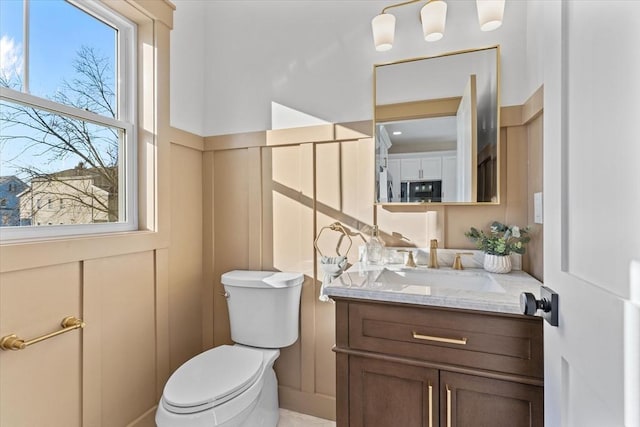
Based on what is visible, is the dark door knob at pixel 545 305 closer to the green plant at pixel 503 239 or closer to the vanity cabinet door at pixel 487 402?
the vanity cabinet door at pixel 487 402

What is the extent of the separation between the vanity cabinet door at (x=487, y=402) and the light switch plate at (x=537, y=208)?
62 centimetres

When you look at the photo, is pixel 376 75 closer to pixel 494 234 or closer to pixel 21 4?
pixel 494 234

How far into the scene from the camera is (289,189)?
187 cm

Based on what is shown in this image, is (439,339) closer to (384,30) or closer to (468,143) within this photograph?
(468,143)

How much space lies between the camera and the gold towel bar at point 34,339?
109 cm

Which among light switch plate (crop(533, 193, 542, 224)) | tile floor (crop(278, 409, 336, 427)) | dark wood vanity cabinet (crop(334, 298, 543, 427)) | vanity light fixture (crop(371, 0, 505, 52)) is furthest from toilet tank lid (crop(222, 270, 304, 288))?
vanity light fixture (crop(371, 0, 505, 52))

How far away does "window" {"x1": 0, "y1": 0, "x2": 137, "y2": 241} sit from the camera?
1.21 meters

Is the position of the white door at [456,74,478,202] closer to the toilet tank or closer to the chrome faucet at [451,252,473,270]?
the chrome faucet at [451,252,473,270]

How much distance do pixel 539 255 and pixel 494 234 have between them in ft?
0.66

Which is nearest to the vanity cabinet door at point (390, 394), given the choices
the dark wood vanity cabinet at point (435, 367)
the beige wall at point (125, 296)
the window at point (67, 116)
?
the dark wood vanity cabinet at point (435, 367)

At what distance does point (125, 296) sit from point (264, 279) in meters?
0.66

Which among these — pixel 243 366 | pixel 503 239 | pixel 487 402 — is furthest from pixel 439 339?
pixel 243 366

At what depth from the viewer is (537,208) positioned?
129 cm

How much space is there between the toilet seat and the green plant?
1.15 meters
